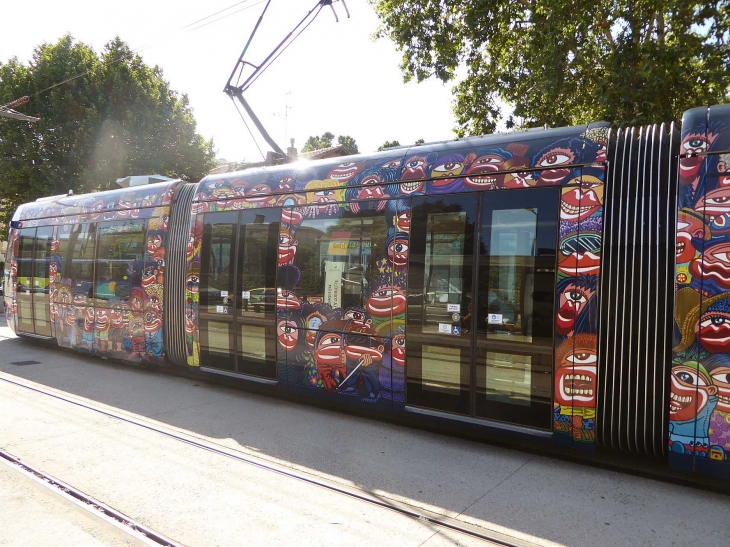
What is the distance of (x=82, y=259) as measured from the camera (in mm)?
10383

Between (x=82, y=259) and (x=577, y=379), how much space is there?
9.60 metres

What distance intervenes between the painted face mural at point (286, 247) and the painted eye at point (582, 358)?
146 inches

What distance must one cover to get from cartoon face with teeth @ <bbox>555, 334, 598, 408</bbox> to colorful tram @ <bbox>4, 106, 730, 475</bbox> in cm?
2

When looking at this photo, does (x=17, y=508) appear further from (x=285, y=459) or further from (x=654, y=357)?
(x=654, y=357)

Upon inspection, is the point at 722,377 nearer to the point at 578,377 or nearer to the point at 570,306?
the point at 578,377

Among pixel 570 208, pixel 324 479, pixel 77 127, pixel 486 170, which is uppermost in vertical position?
pixel 77 127

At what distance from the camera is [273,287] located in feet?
23.3

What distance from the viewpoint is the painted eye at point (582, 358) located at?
15.2ft

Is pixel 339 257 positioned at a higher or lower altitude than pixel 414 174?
lower

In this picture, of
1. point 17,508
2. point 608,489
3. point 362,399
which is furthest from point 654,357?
point 17,508

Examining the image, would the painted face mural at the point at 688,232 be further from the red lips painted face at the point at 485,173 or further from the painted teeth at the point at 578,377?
the red lips painted face at the point at 485,173

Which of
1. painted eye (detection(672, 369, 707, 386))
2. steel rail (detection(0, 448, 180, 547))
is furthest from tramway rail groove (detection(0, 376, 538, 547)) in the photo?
painted eye (detection(672, 369, 707, 386))

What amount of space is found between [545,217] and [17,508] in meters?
5.07

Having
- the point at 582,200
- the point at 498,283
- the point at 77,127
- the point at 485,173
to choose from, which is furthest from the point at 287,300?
the point at 77,127
